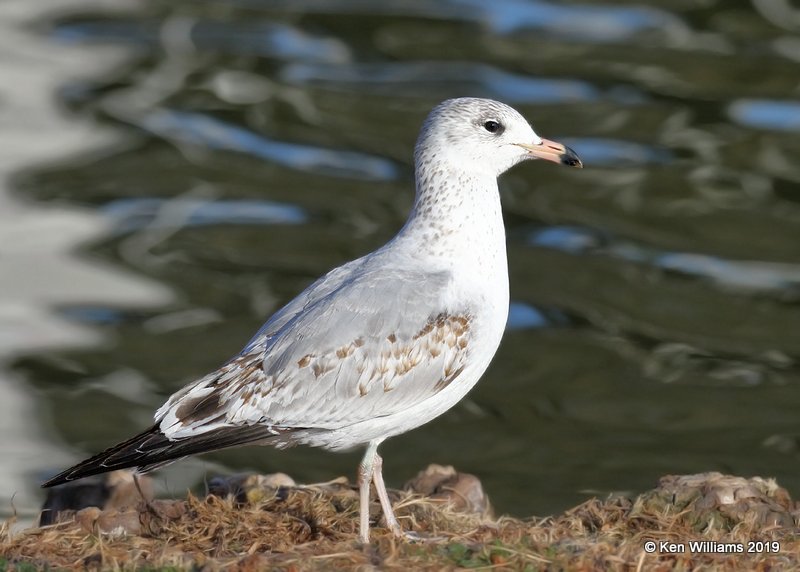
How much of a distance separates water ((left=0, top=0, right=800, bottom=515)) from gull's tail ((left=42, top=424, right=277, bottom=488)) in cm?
454

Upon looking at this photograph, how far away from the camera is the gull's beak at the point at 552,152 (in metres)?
8.02

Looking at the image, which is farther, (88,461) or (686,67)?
(686,67)

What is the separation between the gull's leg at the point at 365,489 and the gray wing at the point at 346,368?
0.20 metres

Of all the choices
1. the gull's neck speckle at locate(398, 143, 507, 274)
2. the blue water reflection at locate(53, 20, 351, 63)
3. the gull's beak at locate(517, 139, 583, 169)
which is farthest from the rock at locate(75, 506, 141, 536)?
the blue water reflection at locate(53, 20, 351, 63)

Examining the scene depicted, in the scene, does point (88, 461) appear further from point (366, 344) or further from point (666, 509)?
point (666, 509)

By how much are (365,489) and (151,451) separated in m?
1.04

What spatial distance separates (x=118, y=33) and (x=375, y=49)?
4.06 m

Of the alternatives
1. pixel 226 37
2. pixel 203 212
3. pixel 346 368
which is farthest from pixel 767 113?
pixel 346 368

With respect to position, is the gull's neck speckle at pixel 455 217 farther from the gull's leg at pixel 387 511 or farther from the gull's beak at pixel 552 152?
the gull's leg at pixel 387 511

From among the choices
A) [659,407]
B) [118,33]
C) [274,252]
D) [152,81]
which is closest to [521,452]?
[659,407]

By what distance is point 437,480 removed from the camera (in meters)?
8.21

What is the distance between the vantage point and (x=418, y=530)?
7355mm

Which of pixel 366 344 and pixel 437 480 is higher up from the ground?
pixel 366 344

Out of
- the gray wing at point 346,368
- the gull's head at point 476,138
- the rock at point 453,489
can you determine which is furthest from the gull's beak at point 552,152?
the rock at point 453,489
